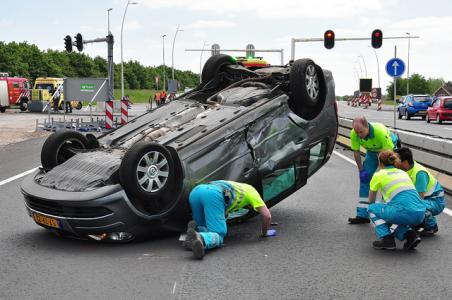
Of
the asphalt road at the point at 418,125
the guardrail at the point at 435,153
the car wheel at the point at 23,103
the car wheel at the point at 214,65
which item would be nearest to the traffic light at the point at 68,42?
the asphalt road at the point at 418,125

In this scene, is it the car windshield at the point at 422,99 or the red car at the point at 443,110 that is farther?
the car windshield at the point at 422,99

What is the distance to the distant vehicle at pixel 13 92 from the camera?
4853 cm

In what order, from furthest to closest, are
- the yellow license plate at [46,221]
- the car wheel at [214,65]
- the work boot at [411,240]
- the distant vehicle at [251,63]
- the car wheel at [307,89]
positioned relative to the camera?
the distant vehicle at [251,63]
the car wheel at [214,65]
the car wheel at [307,89]
the yellow license plate at [46,221]
the work boot at [411,240]

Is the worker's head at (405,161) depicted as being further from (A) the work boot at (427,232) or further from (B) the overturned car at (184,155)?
(B) the overturned car at (184,155)

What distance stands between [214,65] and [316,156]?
6.60 feet

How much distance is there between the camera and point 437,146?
36.7 ft

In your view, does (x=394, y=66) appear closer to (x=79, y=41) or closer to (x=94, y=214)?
(x=94, y=214)

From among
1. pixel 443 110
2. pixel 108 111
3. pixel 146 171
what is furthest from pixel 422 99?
pixel 146 171

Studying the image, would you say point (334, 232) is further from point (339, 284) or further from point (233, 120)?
point (339, 284)

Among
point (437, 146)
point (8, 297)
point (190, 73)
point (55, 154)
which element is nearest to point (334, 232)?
point (55, 154)

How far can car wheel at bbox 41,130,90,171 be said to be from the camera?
7.30 m

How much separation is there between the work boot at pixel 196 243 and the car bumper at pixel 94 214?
0.56 meters

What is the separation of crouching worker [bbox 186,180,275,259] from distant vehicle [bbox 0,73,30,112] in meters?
44.8

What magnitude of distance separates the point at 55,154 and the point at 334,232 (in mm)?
3218
